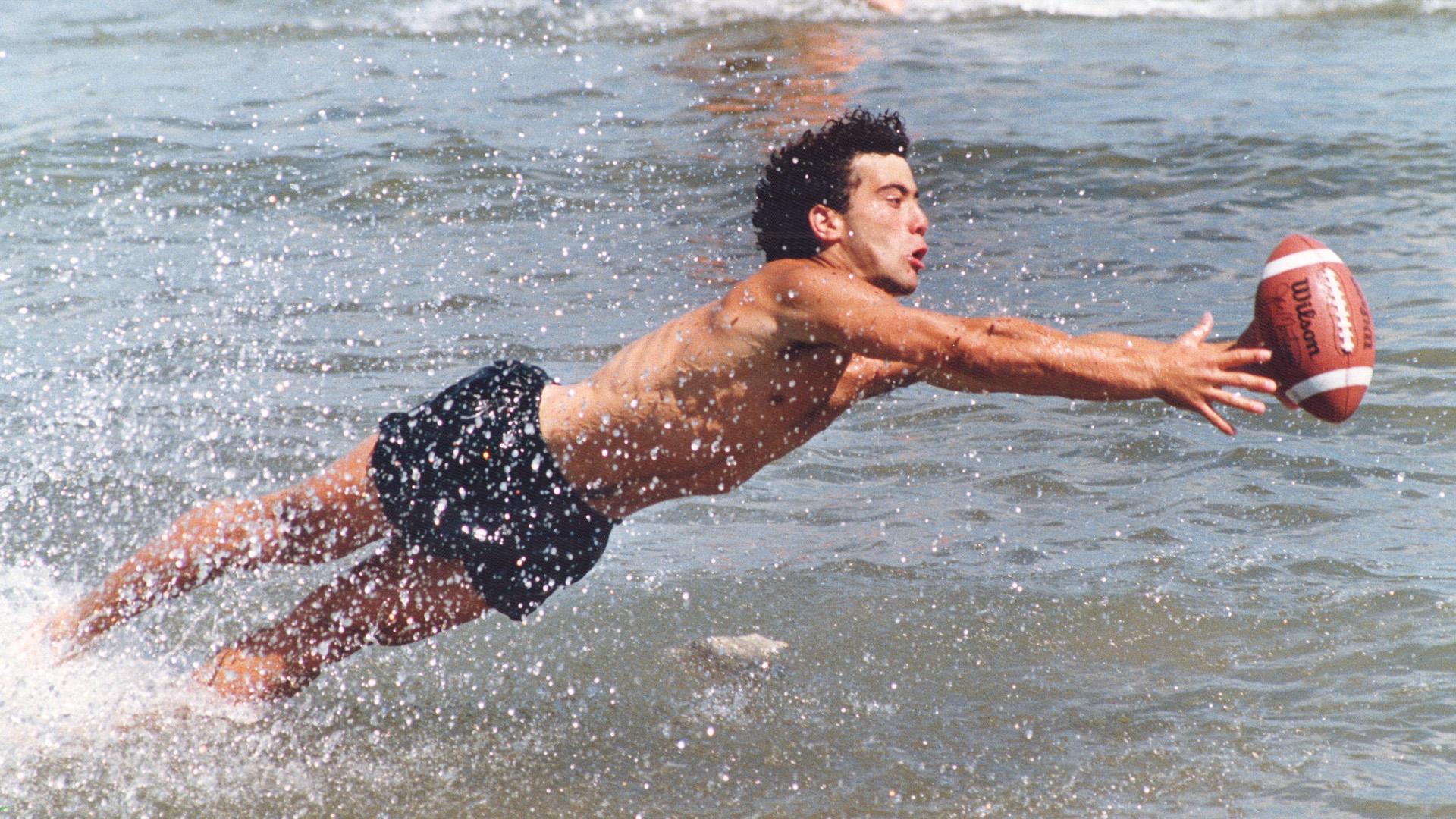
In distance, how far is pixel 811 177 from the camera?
4.53 meters

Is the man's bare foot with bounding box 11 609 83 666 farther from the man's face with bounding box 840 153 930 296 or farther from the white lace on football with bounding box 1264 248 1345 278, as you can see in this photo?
the white lace on football with bounding box 1264 248 1345 278

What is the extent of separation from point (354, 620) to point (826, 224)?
1.90m

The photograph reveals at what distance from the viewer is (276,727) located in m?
4.69

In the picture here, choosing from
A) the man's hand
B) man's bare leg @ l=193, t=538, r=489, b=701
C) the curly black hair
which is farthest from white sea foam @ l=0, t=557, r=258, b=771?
the man's hand

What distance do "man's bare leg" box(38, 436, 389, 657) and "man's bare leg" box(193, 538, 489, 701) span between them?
150 millimetres

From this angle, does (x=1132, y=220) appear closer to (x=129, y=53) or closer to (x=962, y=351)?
(x=962, y=351)

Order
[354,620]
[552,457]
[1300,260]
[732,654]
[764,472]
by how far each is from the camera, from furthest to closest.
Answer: [764,472] < [732,654] < [354,620] < [552,457] < [1300,260]

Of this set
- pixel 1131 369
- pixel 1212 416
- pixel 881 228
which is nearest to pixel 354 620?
pixel 881 228

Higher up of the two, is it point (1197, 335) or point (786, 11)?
point (786, 11)

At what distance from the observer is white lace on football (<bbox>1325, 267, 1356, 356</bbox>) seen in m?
4.05

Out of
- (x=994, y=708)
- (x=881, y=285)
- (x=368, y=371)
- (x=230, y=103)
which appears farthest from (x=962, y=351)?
(x=230, y=103)

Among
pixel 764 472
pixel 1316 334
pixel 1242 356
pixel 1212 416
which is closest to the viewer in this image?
pixel 1212 416

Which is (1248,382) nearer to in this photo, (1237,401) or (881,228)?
(1237,401)

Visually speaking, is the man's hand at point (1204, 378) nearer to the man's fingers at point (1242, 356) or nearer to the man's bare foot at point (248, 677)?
the man's fingers at point (1242, 356)
